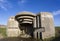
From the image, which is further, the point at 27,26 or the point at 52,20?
the point at 27,26

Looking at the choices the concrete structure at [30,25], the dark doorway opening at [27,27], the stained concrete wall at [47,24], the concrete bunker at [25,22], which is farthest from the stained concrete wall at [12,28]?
the stained concrete wall at [47,24]

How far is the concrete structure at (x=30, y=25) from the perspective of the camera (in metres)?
9.95

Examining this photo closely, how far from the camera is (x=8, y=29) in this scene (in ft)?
39.8

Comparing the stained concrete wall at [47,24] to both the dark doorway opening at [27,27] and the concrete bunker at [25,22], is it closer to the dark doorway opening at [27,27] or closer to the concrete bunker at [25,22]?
the concrete bunker at [25,22]

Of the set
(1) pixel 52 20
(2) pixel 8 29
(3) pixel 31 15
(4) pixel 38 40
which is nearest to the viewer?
(4) pixel 38 40

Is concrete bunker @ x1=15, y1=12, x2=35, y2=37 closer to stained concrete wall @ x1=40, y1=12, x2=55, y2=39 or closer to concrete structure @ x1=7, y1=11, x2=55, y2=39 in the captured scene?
concrete structure @ x1=7, y1=11, x2=55, y2=39

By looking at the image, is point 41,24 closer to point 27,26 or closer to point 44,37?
point 44,37

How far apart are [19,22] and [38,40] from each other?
371cm

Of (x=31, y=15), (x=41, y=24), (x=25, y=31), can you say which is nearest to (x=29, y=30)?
(x=25, y=31)

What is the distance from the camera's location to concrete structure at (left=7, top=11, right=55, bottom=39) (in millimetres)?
9953

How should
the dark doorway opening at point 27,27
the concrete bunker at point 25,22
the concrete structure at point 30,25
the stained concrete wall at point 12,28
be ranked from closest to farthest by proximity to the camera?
the concrete structure at point 30,25 → the concrete bunker at point 25,22 → the stained concrete wall at point 12,28 → the dark doorway opening at point 27,27

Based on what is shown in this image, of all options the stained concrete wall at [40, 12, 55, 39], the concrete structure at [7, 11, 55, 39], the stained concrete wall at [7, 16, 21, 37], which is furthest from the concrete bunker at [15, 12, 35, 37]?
the stained concrete wall at [40, 12, 55, 39]

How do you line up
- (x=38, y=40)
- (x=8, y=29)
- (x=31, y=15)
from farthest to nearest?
1. (x=8, y=29)
2. (x=31, y=15)
3. (x=38, y=40)

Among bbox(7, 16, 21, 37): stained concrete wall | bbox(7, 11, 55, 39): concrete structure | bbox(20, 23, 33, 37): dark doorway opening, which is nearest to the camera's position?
bbox(7, 11, 55, 39): concrete structure
